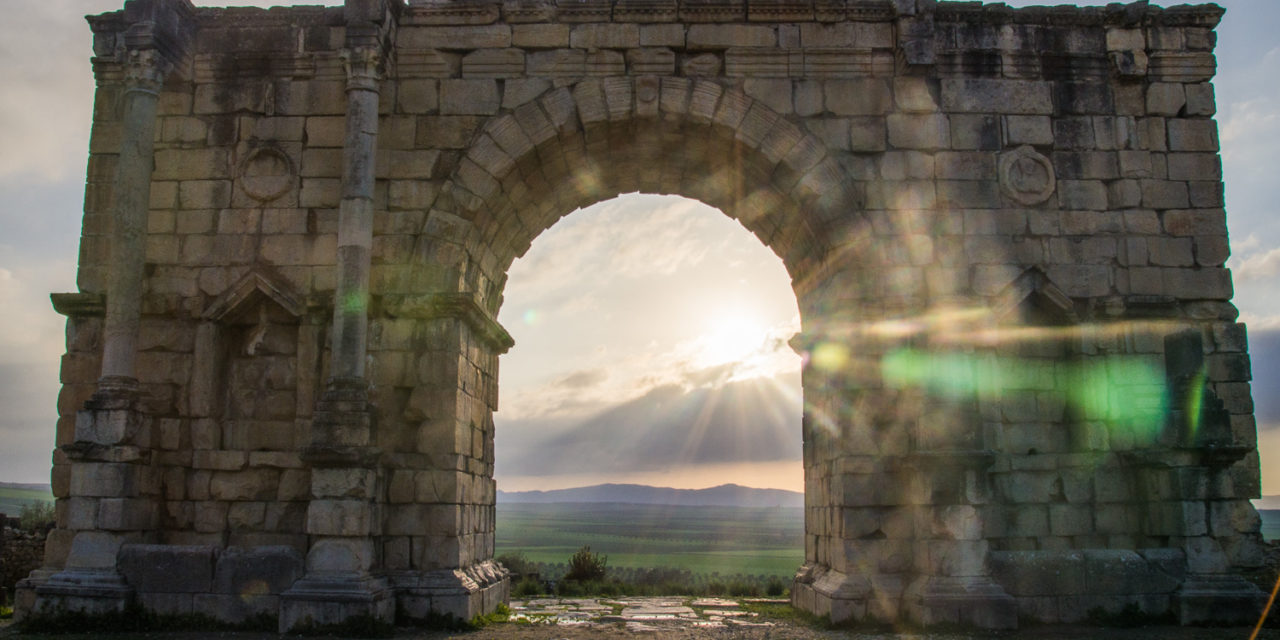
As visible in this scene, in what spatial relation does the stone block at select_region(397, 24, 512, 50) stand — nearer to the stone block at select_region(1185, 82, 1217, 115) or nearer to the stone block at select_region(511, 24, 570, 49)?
the stone block at select_region(511, 24, 570, 49)

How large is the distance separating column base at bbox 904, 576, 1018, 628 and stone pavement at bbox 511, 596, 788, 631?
155 cm

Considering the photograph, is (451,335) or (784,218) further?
(784,218)

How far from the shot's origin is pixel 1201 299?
30.1ft

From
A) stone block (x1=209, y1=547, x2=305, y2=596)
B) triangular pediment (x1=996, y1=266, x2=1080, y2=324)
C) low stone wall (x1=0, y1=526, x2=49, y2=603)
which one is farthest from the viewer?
low stone wall (x1=0, y1=526, x2=49, y2=603)

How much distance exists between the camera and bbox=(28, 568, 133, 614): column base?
312 inches

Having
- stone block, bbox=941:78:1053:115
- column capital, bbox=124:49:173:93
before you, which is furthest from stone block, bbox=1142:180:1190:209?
column capital, bbox=124:49:173:93

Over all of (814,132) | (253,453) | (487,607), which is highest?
(814,132)

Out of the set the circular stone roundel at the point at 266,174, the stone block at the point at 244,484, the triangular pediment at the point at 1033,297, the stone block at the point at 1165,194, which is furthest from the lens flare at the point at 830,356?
the circular stone roundel at the point at 266,174

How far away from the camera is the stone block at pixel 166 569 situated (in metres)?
8.21

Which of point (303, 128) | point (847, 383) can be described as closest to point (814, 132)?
point (847, 383)

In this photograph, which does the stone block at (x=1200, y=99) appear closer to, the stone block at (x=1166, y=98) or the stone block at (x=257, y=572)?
the stone block at (x=1166, y=98)

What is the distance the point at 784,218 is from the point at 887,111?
1.55 meters

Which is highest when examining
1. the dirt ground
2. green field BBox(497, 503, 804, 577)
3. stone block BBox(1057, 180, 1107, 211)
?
stone block BBox(1057, 180, 1107, 211)

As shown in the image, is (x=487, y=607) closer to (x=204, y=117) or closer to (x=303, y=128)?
(x=303, y=128)
